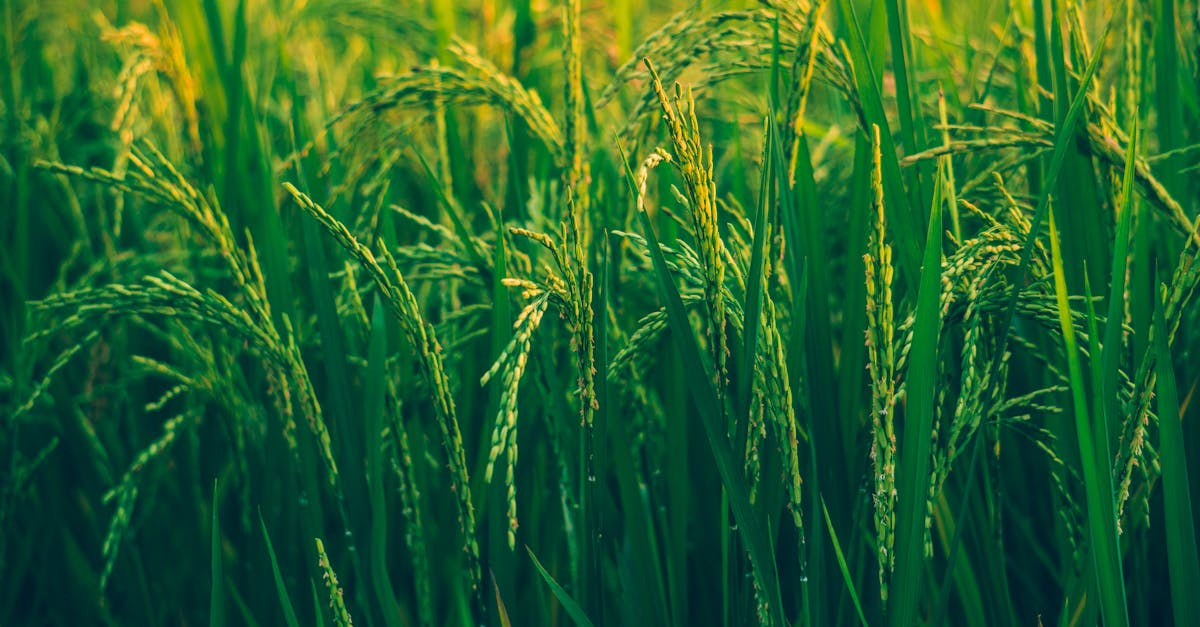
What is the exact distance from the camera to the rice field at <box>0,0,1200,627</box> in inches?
34.1

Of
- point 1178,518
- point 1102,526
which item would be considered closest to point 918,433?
point 1102,526

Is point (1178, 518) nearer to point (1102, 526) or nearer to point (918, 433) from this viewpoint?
point (1102, 526)

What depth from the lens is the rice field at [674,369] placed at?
34.1 inches

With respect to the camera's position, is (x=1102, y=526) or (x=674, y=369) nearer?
(x=1102, y=526)

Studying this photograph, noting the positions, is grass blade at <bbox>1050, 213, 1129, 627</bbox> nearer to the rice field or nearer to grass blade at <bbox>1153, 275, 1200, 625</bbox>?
the rice field

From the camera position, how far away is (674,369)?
1185 mm

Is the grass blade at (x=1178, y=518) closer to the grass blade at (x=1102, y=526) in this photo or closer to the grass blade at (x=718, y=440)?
the grass blade at (x=1102, y=526)

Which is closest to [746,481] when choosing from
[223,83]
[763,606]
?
[763,606]

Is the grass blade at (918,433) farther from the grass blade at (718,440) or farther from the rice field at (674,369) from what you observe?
the grass blade at (718,440)

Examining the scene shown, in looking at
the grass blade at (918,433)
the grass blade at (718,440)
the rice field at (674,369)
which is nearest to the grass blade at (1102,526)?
the rice field at (674,369)

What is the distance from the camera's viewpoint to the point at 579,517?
3.70ft

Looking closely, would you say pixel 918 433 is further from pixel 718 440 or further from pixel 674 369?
pixel 674 369

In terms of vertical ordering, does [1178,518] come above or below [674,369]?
below

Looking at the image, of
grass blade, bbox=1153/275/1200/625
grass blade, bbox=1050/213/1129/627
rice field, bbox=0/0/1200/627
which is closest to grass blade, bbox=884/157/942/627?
rice field, bbox=0/0/1200/627
